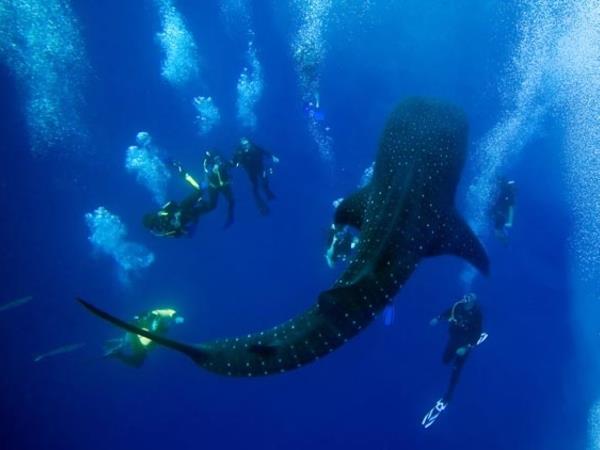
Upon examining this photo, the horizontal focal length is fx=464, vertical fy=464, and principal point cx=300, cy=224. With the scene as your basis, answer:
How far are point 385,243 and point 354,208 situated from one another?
1.26 m

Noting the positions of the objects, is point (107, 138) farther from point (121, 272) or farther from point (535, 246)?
point (535, 246)

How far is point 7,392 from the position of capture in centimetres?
3120

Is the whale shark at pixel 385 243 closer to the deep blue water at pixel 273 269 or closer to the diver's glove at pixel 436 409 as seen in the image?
the diver's glove at pixel 436 409

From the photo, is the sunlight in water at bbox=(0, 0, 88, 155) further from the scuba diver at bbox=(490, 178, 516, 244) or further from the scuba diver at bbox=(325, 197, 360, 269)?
the scuba diver at bbox=(490, 178, 516, 244)

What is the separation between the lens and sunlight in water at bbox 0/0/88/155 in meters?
26.2

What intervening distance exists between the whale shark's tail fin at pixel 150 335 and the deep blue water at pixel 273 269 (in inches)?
849

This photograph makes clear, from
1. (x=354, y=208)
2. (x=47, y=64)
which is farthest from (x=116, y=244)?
(x=354, y=208)

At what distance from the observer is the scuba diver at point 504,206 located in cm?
1212

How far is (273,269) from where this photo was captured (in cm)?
2664

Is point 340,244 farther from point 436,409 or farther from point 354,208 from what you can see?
point 436,409

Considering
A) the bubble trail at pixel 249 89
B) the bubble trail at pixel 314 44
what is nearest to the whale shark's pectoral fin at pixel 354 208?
the bubble trail at pixel 314 44

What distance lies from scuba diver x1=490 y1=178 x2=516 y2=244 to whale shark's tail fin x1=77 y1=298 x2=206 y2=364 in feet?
36.5

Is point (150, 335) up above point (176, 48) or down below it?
below

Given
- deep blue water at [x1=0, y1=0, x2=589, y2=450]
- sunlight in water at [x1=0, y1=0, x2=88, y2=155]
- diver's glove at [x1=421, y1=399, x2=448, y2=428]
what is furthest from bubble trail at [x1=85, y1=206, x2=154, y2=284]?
diver's glove at [x1=421, y1=399, x2=448, y2=428]
